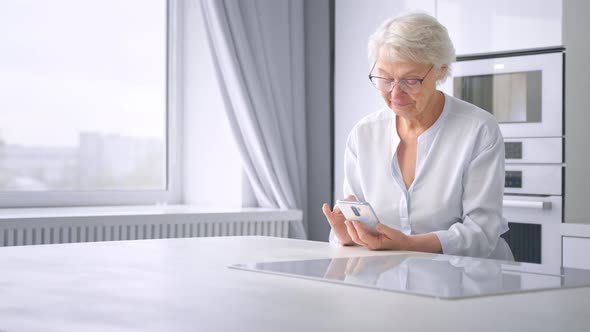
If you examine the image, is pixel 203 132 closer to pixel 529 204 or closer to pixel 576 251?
pixel 529 204

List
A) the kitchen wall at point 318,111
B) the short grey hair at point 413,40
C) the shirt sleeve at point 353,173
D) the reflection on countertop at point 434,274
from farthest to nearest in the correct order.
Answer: the kitchen wall at point 318,111 → the shirt sleeve at point 353,173 → the short grey hair at point 413,40 → the reflection on countertop at point 434,274

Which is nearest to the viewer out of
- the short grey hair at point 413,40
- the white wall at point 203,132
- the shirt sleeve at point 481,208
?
the shirt sleeve at point 481,208

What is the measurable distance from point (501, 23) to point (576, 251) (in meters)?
0.98

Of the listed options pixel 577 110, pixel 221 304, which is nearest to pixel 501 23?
pixel 577 110

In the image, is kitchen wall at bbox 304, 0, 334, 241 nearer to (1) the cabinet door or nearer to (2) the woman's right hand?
(1) the cabinet door

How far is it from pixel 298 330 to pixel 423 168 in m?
1.27

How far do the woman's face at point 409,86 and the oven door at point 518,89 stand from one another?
43.1 inches

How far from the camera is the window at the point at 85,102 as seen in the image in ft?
11.2

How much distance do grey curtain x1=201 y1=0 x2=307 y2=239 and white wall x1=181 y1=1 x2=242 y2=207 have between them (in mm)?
160

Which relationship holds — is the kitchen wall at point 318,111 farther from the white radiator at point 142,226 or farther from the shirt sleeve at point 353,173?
the shirt sleeve at point 353,173

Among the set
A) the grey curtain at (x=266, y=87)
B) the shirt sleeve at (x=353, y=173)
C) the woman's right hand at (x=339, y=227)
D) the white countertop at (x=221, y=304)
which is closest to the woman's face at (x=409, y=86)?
the shirt sleeve at (x=353, y=173)

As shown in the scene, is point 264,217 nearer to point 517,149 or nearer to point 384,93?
point 517,149

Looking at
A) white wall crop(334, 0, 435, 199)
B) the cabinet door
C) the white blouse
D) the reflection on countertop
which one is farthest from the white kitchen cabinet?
the reflection on countertop

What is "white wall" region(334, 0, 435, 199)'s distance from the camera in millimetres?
3717
